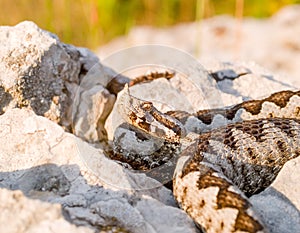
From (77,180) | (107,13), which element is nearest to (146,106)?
(77,180)

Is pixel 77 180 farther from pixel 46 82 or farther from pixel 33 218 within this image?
pixel 46 82

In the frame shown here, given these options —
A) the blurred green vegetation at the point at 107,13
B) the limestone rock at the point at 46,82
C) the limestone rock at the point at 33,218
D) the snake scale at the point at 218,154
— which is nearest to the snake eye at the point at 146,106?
the snake scale at the point at 218,154

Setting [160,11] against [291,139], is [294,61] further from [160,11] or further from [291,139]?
[291,139]

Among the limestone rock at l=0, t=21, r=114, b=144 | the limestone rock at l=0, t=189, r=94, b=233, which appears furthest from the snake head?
the limestone rock at l=0, t=189, r=94, b=233

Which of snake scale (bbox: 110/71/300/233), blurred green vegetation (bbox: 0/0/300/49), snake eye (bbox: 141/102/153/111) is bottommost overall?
blurred green vegetation (bbox: 0/0/300/49)

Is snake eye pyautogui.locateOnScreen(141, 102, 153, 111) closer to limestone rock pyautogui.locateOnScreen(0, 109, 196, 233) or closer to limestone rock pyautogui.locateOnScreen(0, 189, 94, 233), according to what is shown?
limestone rock pyautogui.locateOnScreen(0, 109, 196, 233)
